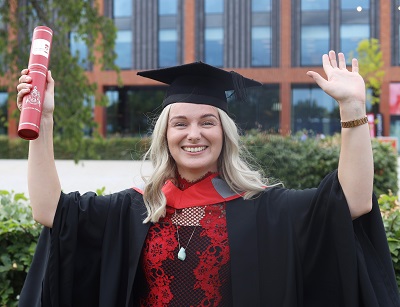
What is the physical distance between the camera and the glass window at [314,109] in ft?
97.9

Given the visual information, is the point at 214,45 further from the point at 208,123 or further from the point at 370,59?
the point at 208,123

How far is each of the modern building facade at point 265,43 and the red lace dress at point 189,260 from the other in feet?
81.0

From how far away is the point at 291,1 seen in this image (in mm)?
27766

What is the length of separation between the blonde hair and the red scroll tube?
1.62 ft

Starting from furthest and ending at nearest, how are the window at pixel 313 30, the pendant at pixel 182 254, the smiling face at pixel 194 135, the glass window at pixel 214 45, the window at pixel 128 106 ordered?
the window at pixel 128 106, the glass window at pixel 214 45, the window at pixel 313 30, the smiling face at pixel 194 135, the pendant at pixel 182 254

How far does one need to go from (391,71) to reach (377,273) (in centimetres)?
2925

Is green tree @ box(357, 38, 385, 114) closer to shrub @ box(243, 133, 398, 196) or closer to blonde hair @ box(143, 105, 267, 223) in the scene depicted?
shrub @ box(243, 133, 398, 196)

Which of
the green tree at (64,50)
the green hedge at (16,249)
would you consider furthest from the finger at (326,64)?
A: the green tree at (64,50)

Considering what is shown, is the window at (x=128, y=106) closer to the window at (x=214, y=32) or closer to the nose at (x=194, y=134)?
the window at (x=214, y=32)

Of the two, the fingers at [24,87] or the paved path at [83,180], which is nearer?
the fingers at [24,87]

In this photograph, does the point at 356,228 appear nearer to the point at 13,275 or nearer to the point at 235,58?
the point at 13,275

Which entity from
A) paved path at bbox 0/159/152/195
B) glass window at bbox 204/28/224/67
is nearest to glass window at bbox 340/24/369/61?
glass window at bbox 204/28/224/67

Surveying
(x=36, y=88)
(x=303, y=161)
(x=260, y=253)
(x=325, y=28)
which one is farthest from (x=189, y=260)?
(x=325, y=28)

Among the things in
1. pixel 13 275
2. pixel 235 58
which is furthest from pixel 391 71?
pixel 13 275
